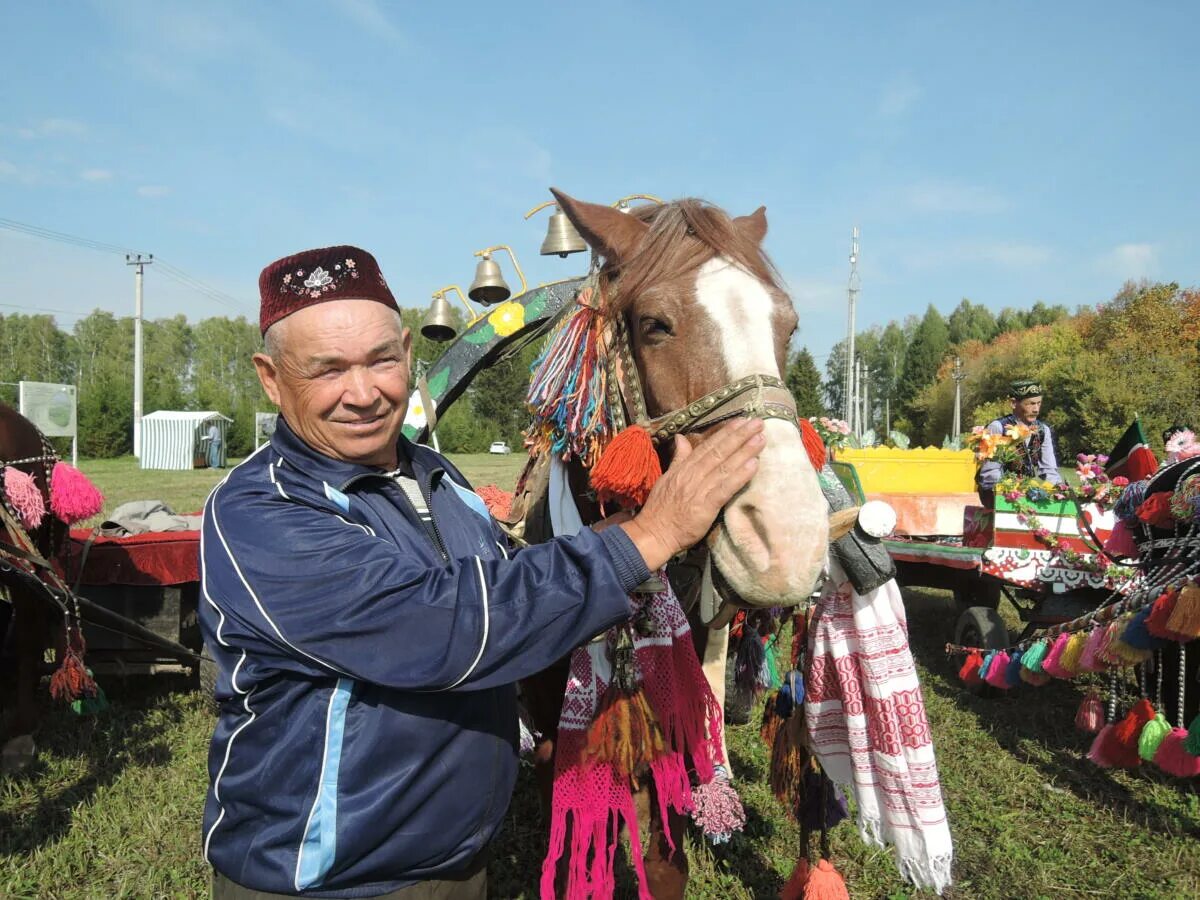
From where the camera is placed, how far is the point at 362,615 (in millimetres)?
1234

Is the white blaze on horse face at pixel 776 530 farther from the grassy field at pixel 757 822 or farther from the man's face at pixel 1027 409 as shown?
the man's face at pixel 1027 409

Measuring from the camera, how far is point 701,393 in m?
1.66

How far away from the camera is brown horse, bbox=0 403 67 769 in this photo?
4.43 meters

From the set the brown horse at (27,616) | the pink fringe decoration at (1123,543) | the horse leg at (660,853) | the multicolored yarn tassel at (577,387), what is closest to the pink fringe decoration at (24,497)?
the brown horse at (27,616)

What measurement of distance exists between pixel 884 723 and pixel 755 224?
4.85ft

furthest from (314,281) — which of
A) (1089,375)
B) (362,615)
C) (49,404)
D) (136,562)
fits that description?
(1089,375)

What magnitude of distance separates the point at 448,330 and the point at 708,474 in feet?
12.5

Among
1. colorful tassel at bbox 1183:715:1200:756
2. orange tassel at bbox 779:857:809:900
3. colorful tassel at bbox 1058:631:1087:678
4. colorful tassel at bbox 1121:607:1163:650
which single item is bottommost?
orange tassel at bbox 779:857:809:900

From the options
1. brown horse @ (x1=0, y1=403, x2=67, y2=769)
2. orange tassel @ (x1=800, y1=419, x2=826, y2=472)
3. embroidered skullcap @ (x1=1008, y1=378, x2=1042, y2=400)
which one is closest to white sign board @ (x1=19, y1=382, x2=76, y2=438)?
brown horse @ (x1=0, y1=403, x2=67, y2=769)

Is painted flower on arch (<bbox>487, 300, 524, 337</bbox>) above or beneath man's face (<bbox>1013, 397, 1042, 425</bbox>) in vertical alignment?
above

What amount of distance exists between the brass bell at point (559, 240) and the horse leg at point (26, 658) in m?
3.79

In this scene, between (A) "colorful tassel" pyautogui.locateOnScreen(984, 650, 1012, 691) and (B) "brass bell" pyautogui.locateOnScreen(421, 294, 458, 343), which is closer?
(A) "colorful tassel" pyautogui.locateOnScreen(984, 650, 1012, 691)

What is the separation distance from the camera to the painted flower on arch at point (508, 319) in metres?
3.67

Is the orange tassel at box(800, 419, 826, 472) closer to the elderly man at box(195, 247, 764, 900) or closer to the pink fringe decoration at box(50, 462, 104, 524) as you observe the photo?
the elderly man at box(195, 247, 764, 900)
